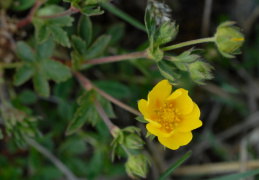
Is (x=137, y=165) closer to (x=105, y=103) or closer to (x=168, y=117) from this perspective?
(x=168, y=117)

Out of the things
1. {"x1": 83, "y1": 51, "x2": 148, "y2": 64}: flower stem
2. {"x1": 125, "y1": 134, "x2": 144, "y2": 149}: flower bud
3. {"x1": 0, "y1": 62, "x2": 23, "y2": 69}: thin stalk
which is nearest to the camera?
{"x1": 125, "y1": 134, "x2": 144, "y2": 149}: flower bud

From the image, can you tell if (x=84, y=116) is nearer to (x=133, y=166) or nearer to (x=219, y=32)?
(x=133, y=166)

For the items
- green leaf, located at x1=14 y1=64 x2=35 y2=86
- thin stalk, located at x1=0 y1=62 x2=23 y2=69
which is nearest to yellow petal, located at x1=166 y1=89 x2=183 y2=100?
green leaf, located at x1=14 y1=64 x2=35 y2=86

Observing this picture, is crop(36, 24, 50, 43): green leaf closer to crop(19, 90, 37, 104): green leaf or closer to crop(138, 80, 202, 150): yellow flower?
crop(19, 90, 37, 104): green leaf

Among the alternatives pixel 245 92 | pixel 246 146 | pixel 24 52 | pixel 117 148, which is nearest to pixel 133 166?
pixel 117 148

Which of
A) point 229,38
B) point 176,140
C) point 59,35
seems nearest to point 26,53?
point 59,35

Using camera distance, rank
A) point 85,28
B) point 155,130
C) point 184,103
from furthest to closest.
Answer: point 85,28 → point 184,103 → point 155,130
